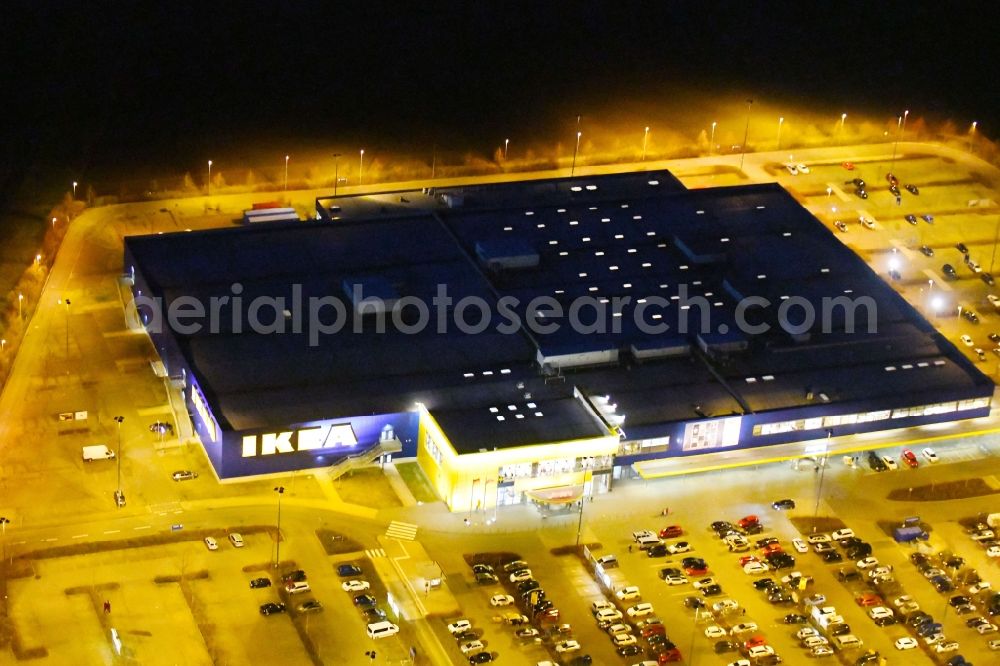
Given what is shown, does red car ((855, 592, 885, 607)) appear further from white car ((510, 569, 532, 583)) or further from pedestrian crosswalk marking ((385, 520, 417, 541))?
pedestrian crosswalk marking ((385, 520, 417, 541))

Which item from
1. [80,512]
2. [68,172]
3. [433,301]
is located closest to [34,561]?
[80,512]

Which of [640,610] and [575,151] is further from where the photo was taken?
[575,151]

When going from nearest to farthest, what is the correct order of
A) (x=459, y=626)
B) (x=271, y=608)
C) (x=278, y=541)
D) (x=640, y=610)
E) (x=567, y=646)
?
(x=567, y=646)
(x=459, y=626)
(x=271, y=608)
(x=640, y=610)
(x=278, y=541)

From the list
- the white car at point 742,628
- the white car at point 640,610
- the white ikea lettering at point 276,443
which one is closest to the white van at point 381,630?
the white car at point 640,610

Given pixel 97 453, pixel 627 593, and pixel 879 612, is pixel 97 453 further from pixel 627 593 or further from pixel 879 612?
pixel 879 612

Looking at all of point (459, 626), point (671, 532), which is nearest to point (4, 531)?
point (459, 626)

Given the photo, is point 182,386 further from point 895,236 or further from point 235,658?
point 895,236
